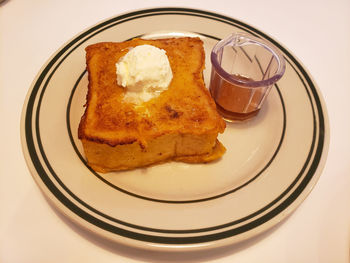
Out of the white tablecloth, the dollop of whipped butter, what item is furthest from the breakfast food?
the white tablecloth

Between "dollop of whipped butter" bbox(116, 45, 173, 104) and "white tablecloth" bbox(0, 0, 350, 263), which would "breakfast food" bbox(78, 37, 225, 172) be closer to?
"dollop of whipped butter" bbox(116, 45, 173, 104)

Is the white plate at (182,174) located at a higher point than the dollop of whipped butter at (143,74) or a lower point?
lower

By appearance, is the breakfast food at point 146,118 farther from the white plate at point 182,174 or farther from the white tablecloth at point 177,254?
the white tablecloth at point 177,254

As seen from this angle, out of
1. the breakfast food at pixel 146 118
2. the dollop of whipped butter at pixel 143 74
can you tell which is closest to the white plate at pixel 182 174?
the breakfast food at pixel 146 118

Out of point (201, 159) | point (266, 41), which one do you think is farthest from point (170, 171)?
point (266, 41)

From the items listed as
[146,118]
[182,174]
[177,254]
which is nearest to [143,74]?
[146,118]

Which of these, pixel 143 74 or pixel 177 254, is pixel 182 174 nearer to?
pixel 177 254

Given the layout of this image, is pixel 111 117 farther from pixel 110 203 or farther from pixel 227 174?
pixel 227 174

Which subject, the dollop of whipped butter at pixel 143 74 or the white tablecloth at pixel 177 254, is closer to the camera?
the white tablecloth at pixel 177 254
